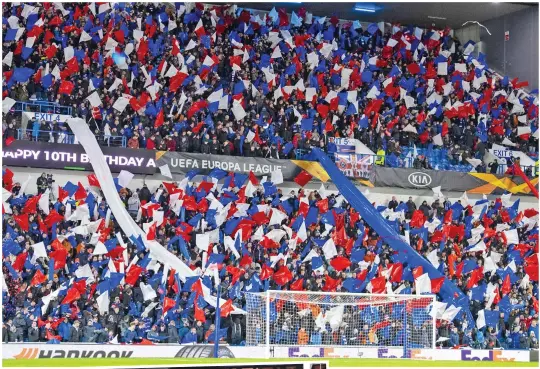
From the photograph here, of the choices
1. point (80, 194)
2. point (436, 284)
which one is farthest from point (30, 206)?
point (436, 284)

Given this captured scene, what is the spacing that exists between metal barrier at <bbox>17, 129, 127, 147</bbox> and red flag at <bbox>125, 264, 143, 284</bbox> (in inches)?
138

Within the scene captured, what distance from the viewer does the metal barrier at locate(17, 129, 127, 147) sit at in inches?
818

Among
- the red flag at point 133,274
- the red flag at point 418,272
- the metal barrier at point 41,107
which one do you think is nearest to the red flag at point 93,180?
the metal barrier at point 41,107

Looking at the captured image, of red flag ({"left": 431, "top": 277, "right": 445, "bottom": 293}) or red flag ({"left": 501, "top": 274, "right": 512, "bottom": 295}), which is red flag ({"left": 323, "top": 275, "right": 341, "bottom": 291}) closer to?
red flag ({"left": 431, "top": 277, "right": 445, "bottom": 293})

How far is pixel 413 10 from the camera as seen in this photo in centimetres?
2741

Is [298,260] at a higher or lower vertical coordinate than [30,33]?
lower

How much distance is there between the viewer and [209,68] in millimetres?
24109

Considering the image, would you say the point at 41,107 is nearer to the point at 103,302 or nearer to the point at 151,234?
the point at 151,234

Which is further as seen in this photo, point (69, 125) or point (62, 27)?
point (62, 27)

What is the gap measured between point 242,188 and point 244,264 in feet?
7.90

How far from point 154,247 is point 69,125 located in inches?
140

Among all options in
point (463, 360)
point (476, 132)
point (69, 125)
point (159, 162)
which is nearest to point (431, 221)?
point (476, 132)

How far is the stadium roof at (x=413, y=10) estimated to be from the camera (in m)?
26.7

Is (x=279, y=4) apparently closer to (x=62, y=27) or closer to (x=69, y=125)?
(x=62, y=27)
